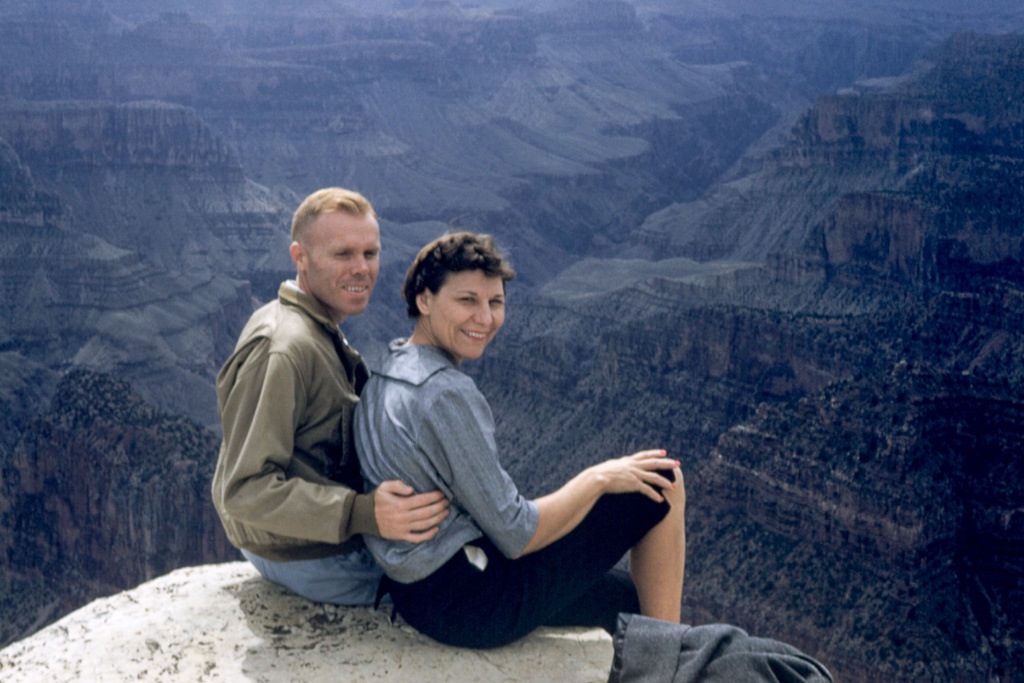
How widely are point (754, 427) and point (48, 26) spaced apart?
442 ft

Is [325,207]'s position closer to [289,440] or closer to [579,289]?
[289,440]

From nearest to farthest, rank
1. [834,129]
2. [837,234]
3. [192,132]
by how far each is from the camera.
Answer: [837,234] → [834,129] → [192,132]

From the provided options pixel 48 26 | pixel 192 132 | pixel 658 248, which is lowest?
pixel 658 248

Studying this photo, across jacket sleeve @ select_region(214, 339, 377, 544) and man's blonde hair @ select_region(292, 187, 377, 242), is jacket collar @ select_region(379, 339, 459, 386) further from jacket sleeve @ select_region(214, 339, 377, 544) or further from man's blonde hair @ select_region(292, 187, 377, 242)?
man's blonde hair @ select_region(292, 187, 377, 242)

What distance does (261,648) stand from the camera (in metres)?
8.66

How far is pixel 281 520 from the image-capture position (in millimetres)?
7891

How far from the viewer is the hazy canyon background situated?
3250cm

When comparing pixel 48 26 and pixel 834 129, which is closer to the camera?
pixel 834 129

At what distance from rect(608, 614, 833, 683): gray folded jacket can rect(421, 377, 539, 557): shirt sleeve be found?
1074 millimetres

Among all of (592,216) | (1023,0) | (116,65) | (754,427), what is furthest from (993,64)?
(116,65)

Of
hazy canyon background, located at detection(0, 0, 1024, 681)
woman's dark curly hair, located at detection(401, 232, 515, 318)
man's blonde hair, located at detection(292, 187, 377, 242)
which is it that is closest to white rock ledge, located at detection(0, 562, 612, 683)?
woman's dark curly hair, located at detection(401, 232, 515, 318)

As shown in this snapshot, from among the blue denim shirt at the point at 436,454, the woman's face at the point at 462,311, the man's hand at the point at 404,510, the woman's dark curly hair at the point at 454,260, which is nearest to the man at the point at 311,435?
the man's hand at the point at 404,510

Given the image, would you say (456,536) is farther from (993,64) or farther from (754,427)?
(993,64)

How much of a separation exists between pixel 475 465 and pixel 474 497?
0.85 feet
